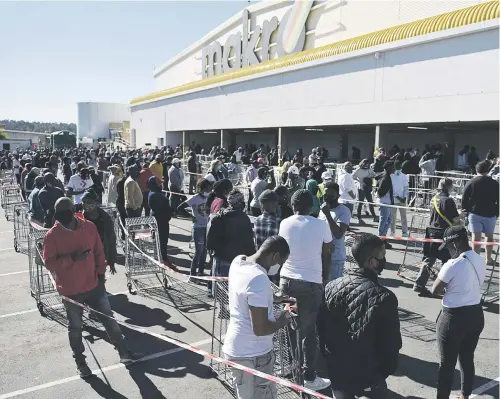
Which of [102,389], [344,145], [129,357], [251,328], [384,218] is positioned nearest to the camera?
[251,328]

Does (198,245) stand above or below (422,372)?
above

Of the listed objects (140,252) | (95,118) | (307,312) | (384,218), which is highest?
(95,118)

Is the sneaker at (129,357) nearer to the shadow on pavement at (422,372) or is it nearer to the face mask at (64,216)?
the face mask at (64,216)

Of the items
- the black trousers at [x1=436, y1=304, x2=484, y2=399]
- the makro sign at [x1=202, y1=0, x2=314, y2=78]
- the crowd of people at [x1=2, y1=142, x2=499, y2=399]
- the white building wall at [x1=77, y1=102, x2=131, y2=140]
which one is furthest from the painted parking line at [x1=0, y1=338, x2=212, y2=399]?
the white building wall at [x1=77, y1=102, x2=131, y2=140]

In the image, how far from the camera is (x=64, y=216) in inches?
193

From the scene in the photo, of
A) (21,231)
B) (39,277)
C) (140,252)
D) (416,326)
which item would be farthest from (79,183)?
(416,326)

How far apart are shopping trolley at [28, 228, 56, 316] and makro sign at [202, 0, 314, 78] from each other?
26.9m

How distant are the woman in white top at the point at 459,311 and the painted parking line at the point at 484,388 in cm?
62

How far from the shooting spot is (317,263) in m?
4.64

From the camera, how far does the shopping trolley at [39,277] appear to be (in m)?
7.00

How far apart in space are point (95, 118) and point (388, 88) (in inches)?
2504

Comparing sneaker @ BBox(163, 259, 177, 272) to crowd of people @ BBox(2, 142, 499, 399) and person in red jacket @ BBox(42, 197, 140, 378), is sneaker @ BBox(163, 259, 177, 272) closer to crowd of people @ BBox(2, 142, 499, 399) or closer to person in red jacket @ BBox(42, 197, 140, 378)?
crowd of people @ BBox(2, 142, 499, 399)

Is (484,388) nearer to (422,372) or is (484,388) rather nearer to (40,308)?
(422,372)

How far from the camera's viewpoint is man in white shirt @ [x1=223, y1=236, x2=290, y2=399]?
10.7 ft
